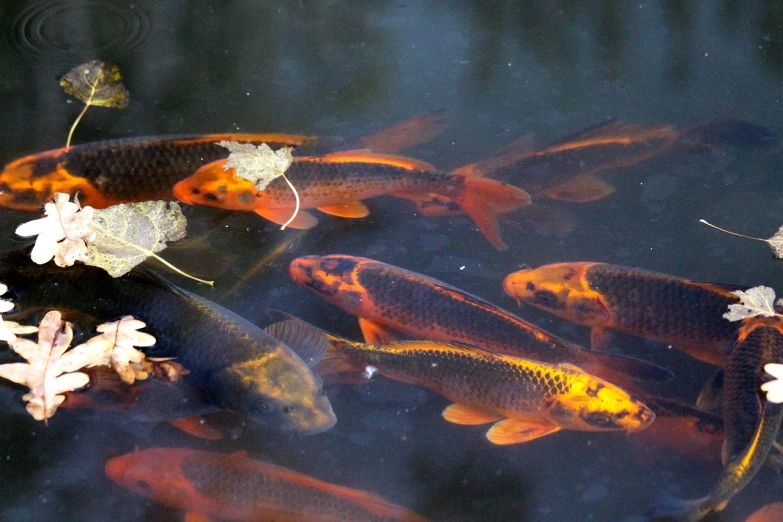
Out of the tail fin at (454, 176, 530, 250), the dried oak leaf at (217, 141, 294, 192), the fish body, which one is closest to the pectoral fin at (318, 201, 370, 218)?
the dried oak leaf at (217, 141, 294, 192)

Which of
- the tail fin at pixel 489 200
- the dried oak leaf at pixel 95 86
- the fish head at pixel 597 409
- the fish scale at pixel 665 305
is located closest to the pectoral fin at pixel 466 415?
the fish head at pixel 597 409

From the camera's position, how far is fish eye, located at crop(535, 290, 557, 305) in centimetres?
353

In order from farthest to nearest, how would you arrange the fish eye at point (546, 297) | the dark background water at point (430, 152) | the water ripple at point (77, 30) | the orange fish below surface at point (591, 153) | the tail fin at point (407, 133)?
the water ripple at point (77, 30), the tail fin at point (407, 133), the orange fish below surface at point (591, 153), the fish eye at point (546, 297), the dark background water at point (430, 152)

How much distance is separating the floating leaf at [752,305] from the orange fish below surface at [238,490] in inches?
67.8

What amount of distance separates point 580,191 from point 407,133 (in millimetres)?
1081

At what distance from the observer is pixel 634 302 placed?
3404mm

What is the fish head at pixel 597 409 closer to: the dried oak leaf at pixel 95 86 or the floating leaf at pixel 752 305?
the floating leaf at pixel 752 305

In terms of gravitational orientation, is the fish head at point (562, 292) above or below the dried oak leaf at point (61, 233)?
below

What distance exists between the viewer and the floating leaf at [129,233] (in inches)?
122

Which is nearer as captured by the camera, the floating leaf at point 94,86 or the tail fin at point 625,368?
the tail fin at point 625,368

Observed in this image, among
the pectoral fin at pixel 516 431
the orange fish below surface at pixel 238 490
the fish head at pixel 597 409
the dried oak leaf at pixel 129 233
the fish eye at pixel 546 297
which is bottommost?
the orange fish below surface at pixel 238 490

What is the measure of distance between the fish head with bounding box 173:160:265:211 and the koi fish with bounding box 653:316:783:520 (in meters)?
2.54

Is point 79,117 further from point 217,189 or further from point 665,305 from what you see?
point 665,305

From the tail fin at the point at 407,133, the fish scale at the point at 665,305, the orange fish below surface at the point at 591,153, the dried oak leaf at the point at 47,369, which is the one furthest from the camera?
the tail fin at the point at 407,133
